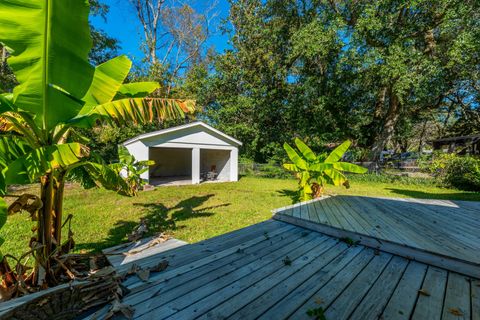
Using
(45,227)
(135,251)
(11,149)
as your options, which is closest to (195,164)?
(135,251)

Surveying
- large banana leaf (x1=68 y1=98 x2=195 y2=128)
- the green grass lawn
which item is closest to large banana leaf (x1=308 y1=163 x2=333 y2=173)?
the green grass lawn

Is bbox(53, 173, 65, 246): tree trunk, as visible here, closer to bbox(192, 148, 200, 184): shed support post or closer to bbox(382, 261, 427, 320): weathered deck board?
bbox(382, 261, 427, 320): weathered deck board

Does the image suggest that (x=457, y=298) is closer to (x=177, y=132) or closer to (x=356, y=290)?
(x=356, y=290)

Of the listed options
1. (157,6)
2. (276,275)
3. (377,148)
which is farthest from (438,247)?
(157,6)

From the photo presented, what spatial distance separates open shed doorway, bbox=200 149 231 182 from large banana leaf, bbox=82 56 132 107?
41.9 ft

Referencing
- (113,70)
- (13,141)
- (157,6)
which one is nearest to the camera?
(13,141)

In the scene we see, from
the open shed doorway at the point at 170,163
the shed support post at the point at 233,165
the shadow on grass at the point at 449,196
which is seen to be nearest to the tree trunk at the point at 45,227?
the shadow on grass at the point at 449,196

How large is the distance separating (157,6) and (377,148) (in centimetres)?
2538

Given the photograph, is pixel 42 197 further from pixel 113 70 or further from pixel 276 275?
pixel 276 275

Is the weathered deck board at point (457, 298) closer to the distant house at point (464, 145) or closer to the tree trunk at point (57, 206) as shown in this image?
the tree trunk at point (57, 206)

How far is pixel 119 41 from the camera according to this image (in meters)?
18.9

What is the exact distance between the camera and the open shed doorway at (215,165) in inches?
611

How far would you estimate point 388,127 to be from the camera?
51.3ft

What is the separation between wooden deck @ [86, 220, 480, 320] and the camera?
187 centimetres
